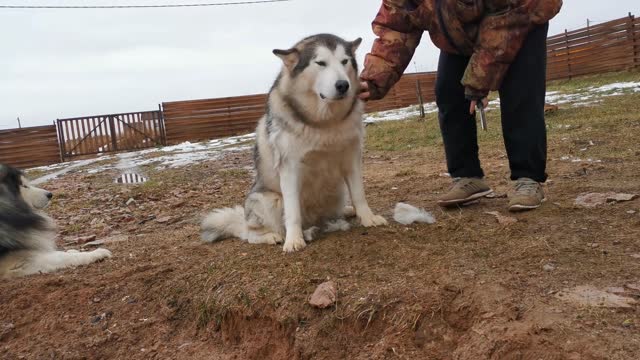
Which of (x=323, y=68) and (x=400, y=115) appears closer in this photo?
(x=323, y=68)

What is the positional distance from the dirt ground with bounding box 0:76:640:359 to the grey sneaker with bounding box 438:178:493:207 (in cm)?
7

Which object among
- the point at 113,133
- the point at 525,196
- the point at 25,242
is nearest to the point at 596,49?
the point at 525,196

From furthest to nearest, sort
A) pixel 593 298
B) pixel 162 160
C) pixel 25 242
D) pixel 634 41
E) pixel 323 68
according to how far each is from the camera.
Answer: pixel 634 41, pixel 162 160, pixel 25 242, pixel 323 68, pixel 593 298

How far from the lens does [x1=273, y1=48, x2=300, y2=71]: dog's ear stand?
114 inches

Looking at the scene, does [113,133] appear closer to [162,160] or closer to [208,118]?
[208,118]

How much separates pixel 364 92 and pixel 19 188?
2.86 m

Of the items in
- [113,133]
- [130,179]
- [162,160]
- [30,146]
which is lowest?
[130,179]

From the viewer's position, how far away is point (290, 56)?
9.58 feet

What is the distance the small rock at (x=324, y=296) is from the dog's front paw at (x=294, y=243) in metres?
0.58

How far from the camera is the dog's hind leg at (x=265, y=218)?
3.13 metres

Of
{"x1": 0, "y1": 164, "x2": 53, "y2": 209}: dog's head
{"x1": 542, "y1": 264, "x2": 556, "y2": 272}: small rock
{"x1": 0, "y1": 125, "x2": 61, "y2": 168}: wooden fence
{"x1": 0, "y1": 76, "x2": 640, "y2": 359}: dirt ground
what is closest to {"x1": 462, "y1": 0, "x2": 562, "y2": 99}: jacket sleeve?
{"x1": 0, "y1": 76, "x2": 640, "y2": 359}: dirt ground

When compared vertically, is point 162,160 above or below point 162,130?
below

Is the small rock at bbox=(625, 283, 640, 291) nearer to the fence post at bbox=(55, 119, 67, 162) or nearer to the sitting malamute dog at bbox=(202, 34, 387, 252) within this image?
the sitting malamute dog at bbox=(202, 34, 387, 252)

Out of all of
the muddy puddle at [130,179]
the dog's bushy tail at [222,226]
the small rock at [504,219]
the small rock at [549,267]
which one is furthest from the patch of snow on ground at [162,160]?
the small rock at [549,267]
